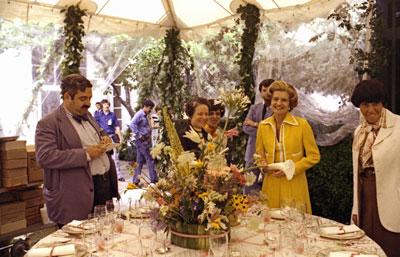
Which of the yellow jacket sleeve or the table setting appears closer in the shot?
the table setting

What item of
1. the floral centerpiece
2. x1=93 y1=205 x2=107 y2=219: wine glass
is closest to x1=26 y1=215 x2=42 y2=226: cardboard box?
x1=93 y1=205 x2=107 y2=219: wine glass

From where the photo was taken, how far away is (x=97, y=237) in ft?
7.48

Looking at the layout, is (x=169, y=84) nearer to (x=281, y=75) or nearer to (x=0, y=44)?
(x=281, y=75)

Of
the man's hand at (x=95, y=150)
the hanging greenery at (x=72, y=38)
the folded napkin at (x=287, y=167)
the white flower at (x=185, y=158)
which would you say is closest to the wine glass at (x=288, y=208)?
the folded napkin at (x=287, y=167)

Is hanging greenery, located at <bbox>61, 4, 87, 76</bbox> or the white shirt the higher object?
hanging greenery, located at <bbox>61, 4, 87, 76</bbox>

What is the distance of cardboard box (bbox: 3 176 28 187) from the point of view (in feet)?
14.4

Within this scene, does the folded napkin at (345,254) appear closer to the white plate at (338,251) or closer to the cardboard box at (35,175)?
the white plate at (338,251)

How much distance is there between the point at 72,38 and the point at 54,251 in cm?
401

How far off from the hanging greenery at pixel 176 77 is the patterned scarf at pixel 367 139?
4323 mm

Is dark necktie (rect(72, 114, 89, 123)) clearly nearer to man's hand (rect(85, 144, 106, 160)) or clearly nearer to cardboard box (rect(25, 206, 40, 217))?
man's hand (rect(85, 144, 106, 160))

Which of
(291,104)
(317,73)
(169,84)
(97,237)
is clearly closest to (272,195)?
(291,104)

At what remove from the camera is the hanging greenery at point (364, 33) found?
15.9 feet

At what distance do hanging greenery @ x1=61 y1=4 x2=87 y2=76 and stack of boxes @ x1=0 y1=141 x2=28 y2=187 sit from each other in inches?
59.0

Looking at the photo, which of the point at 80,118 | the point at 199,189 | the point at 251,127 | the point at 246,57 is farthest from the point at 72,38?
the point at 199,189
